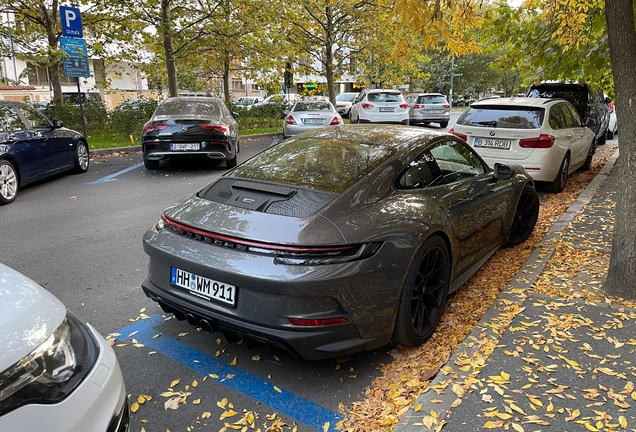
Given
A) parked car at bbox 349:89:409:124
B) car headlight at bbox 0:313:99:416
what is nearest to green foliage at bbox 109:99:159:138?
parked car at bbox 349:89:409:124

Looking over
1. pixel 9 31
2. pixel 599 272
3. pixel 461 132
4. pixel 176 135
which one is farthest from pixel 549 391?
pixel 9 31

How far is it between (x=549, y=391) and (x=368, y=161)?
6.07ft

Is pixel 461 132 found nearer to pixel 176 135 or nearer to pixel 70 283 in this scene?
pixel 176 135

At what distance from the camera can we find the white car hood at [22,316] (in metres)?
1.63

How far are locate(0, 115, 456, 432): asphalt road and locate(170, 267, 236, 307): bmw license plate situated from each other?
1.88ft

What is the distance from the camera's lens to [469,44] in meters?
6.43

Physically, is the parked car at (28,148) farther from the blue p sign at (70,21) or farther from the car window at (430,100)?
the car window at (430,100)

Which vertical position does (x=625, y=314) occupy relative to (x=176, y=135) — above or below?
below

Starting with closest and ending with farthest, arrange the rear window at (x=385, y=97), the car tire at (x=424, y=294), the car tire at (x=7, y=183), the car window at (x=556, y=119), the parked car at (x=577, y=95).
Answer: the car tire at (x=424, y=294) → the car tire at (x=7, y=183) → the car window at (x=556, y=119) → the parked car at (x=577, y=95) → the rear window at (x=385, y=97)

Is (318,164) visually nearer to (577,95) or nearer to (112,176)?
(112,176)

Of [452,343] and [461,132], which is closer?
[452,343]

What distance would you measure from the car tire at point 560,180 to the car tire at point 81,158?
899 centimetres

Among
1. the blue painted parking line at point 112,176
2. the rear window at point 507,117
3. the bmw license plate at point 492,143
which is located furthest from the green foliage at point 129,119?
the bmw license plate at point 492,143

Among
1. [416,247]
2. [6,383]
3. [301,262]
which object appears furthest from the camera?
[416,247]
